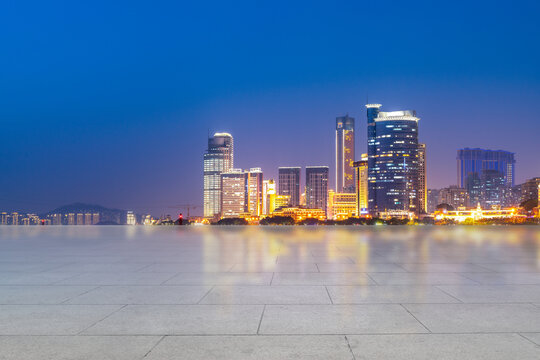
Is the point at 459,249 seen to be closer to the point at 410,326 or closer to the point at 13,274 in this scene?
the point at 410,326

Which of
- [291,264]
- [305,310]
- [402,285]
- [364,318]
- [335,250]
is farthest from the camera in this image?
[335,250]

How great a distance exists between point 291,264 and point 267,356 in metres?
8.12

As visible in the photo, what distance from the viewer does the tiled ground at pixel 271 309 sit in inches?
226

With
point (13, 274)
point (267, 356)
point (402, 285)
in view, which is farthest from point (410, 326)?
point (13, 274)

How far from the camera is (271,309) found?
778 cm

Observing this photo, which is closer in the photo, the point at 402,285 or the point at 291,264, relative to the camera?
the point at 402,285

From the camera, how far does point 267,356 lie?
543cm

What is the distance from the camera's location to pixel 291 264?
1351 centimetres

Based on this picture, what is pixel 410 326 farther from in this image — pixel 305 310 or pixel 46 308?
pixel 46 308

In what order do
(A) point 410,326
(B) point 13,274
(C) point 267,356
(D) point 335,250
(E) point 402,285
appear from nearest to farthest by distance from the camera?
(C) point 267,356
(A) point 410,326
(E) point 402,285
(B) point 13,274
(D) point 335,250

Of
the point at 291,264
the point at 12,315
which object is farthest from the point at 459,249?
the point at 12,315

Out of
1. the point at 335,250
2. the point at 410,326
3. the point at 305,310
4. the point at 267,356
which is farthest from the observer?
the point at 335,250

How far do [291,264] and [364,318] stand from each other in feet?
20.9

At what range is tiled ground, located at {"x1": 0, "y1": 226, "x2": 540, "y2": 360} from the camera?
18.9 feet
